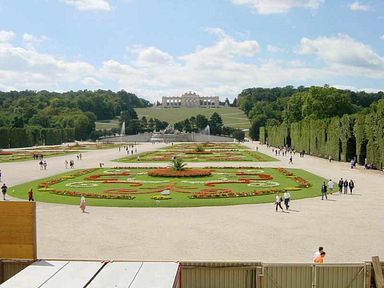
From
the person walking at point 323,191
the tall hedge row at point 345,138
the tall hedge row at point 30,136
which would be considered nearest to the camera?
the person walking at point 323,191

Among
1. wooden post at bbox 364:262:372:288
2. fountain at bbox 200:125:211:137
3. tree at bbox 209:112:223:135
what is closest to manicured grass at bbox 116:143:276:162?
wooden post at bbox 364:262:372:288

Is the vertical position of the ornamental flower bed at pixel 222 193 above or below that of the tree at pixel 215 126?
below

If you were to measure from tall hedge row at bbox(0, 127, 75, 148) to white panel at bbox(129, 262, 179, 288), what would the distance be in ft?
287

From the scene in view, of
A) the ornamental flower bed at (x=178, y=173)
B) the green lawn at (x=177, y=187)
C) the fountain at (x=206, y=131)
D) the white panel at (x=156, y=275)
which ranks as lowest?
the green lawn at (x=177, y=187)

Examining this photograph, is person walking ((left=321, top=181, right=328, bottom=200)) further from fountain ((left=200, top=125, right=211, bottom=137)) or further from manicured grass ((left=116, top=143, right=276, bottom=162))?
fountain ((left=200, top=125, right=211, bottom=137))

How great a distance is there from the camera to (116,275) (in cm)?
Answer: 822

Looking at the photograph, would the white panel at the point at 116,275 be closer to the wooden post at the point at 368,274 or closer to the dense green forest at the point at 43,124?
the wooden post at the point at 368,274

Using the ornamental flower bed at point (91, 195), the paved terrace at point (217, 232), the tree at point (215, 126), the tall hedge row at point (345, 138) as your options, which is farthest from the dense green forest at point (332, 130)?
the tree at point (215, 126)

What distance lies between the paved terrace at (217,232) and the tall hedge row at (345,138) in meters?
20.2

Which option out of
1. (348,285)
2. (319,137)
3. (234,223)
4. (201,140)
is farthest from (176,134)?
(348,285)

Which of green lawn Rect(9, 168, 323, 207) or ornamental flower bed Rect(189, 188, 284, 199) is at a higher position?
ornamental flower bed Rect(189, 188, 284, 199)

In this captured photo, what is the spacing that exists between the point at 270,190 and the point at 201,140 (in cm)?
11636

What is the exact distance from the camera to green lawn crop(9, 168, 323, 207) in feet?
82.1

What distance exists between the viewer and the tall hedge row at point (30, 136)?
90.4 meters
